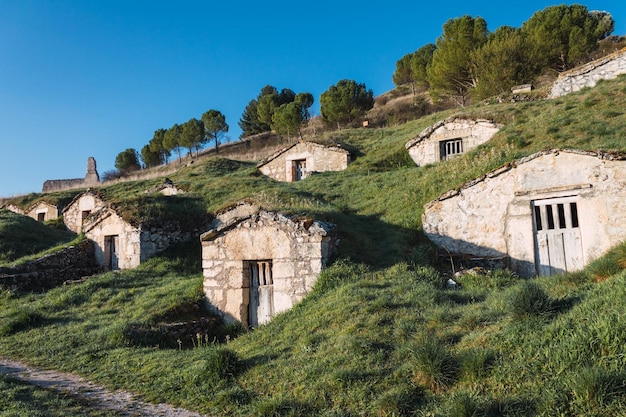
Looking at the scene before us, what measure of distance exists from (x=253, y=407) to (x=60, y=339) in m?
5.45

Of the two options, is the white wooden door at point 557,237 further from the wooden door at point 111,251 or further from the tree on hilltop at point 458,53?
the tree on hilltop at point 458,53

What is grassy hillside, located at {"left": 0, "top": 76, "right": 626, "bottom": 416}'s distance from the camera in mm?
4215

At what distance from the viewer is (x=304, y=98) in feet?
153

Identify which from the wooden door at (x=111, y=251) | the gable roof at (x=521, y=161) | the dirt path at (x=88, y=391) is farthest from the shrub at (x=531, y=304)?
the wooden door at (x=111, y=251)

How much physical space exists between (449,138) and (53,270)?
16.6 meters

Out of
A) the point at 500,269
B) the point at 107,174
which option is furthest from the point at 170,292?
the point at 107,174

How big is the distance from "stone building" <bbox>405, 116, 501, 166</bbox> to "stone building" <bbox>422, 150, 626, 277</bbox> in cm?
816

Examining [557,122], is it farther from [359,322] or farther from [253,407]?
[253,407]

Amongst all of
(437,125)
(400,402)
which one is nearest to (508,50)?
(437,125)

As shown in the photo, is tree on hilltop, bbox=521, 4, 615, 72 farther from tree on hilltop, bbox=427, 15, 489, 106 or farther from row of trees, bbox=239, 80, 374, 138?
row of trees, bbox=239, 80, 374, 138

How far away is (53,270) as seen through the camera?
1332 cm

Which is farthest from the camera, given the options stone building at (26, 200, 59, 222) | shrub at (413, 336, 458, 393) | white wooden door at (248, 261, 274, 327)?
stone building at (26, 200, 59, 222)

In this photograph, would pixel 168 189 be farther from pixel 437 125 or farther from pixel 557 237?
pixel 557 237

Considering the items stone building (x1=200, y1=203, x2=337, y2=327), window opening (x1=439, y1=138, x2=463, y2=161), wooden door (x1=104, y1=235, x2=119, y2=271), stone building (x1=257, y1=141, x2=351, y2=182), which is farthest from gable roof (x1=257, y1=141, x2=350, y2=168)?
stone building (x1=200, y1=203, x2=337, y2=327)
